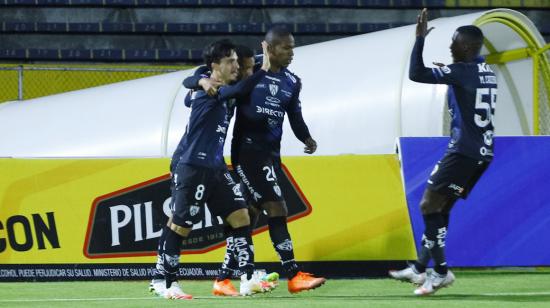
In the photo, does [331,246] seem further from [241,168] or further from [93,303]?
[93,303]

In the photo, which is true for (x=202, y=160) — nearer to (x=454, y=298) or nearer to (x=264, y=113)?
(x=264, y=113)

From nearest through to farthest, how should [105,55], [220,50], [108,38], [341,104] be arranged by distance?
[220,50] < [341,104] < [105,55] < [108,38]

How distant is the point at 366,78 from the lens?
1109 cm

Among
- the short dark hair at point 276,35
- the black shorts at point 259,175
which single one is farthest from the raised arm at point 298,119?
the short dark hair at point 276,35

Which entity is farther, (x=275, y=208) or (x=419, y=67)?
(x=275, y=208)

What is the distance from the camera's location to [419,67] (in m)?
7.27

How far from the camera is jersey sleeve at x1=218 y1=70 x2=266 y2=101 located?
7363 mm

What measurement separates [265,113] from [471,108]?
4.78 feet

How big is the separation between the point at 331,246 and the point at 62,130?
164 inches

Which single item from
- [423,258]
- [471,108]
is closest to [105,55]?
[423,258]

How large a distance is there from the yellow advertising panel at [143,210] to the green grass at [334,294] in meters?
0.32

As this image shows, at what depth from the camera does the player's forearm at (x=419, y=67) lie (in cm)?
723

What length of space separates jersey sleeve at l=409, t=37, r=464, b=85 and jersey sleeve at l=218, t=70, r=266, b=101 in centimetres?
105

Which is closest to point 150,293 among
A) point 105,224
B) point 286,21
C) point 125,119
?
point 105,224
